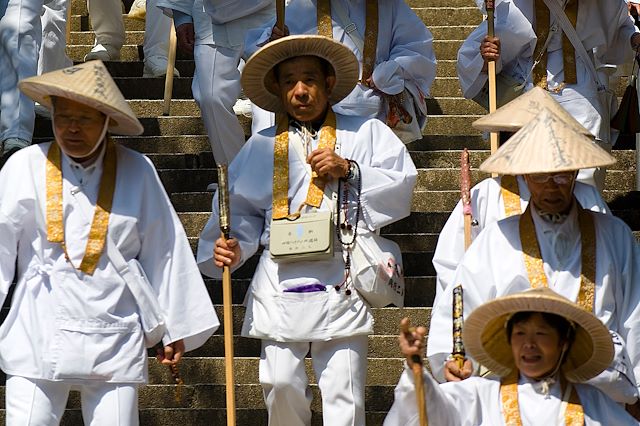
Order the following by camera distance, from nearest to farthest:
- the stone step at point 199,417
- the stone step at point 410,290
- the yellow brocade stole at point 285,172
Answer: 1. the yellow brocade stole at point 285,172
2. the stone step at point 199,417
3. the stone step at point 410,290

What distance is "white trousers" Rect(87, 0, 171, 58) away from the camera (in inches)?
606

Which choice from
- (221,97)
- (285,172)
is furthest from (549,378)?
(221,97)

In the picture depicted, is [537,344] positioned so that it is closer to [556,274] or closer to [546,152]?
[556,274]

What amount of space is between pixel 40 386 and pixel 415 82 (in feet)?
10.4

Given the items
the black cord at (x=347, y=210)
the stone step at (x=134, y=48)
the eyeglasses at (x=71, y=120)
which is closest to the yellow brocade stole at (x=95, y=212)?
the eyeglasses at (x=71, y=120)

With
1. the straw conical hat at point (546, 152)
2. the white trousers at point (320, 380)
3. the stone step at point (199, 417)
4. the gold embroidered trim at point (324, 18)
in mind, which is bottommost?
the stone step at point (199, 417)

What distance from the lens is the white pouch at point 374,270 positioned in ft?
32.3

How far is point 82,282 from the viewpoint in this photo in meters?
9.25

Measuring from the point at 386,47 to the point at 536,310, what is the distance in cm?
330

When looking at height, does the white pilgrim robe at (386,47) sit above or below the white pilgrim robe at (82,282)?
above

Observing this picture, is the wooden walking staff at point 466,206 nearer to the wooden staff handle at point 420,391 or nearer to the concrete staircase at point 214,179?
the concrete staircase at point 214,179

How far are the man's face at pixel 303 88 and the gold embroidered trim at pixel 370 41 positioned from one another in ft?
4.00

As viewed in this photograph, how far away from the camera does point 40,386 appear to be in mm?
9156

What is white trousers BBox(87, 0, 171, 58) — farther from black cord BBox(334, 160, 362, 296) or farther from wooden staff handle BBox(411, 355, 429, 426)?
wooden staff handle BBox(411, 355, 429, 426)
